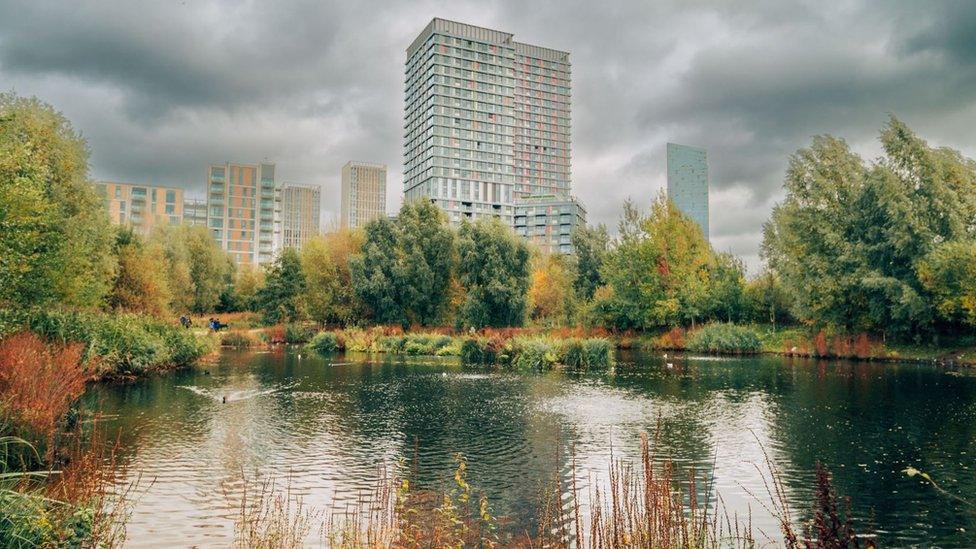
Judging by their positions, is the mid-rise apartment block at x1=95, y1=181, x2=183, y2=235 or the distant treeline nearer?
the distant treeline

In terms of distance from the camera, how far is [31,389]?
14.0 metres

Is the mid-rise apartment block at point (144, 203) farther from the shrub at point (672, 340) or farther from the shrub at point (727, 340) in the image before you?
the shrub at point (727, 340)

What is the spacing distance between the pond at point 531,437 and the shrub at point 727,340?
17562 millimetres

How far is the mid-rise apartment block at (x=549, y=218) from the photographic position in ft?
459

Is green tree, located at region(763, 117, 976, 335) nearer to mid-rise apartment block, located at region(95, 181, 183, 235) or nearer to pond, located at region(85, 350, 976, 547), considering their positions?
pond, located at region(85, 350, 976, 547)

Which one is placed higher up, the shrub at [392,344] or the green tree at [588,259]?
the green tree at [588,259]

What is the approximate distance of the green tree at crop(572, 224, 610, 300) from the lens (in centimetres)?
7975

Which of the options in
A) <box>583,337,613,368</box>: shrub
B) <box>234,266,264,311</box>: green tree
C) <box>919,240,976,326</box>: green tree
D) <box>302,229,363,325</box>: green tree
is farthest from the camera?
<box>234,266,264,311</box>: green tree

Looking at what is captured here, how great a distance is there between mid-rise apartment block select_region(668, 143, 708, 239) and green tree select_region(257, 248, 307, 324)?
13327 centimetres

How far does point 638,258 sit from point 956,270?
92.3 feet

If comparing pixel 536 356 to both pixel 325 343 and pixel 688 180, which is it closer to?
pixel 325 343

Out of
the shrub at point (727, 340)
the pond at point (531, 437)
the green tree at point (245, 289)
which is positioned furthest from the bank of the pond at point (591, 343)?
the green tree at point (245, 289)

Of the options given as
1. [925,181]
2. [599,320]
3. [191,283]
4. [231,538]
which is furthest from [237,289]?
[231,538]

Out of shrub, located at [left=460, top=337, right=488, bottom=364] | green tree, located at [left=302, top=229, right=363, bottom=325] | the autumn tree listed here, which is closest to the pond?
shrub, located at [left=460, top=337, right=488, bottom=364]
